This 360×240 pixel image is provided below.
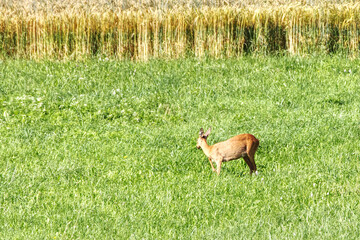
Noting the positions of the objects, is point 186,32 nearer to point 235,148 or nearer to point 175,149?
point 175,149

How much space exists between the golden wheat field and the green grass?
3.13ft

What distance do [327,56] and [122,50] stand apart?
5.84 meters

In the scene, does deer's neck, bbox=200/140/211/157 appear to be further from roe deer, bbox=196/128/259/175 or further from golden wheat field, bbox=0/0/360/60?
golden wheat field, bbox=0/0/360/60

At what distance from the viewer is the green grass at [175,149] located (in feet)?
18.7

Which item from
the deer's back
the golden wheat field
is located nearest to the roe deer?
the deer's back

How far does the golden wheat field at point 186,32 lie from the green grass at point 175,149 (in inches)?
37.5

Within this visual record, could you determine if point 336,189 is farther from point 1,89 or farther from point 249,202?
point 1,89

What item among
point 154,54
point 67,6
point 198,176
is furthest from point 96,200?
point 67,6

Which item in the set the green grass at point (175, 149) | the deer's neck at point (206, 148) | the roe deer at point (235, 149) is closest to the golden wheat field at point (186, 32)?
the green grass at point (175, 149)

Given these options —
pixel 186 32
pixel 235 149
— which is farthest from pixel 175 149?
pixel 186 32

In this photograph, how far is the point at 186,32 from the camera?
15.7 m

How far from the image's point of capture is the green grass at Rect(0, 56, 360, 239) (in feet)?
18.7

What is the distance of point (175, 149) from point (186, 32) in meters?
7.85

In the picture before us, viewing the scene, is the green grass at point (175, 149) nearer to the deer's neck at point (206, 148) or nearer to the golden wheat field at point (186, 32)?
the deer's neck at point (206, 148)
